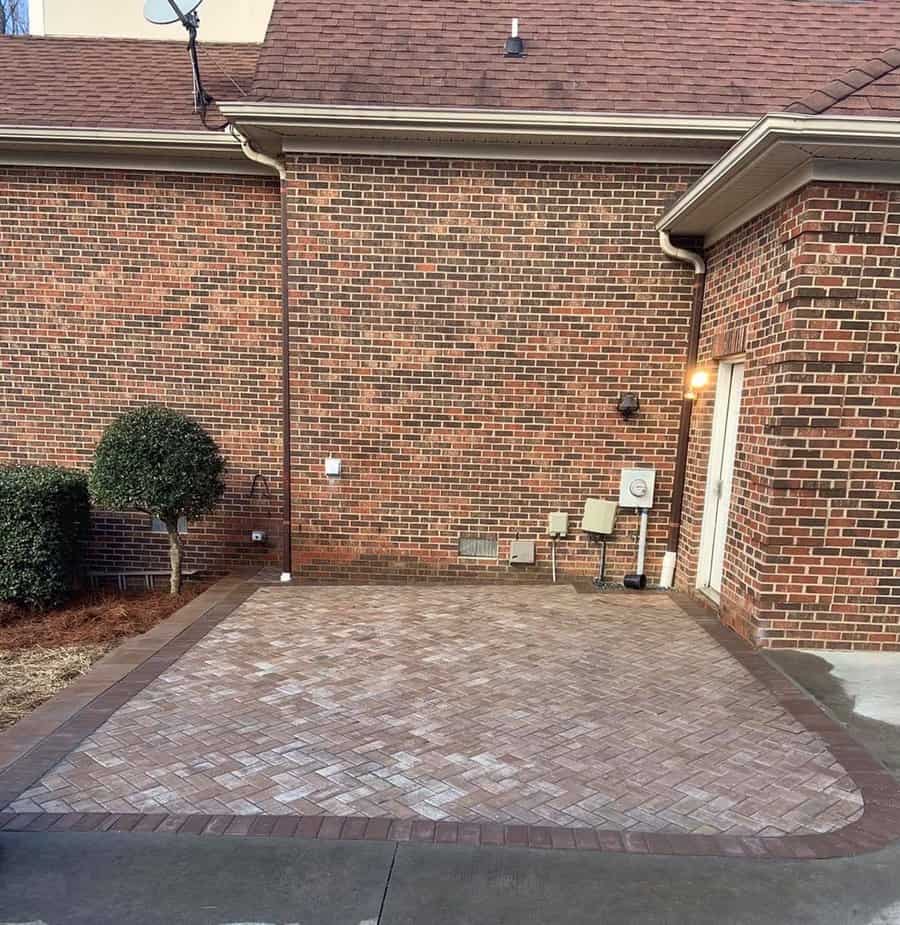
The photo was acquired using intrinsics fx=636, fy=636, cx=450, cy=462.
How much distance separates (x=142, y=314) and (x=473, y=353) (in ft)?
11.3

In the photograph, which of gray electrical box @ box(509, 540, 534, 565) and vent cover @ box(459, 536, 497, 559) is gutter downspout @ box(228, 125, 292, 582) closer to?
vent cover @ box(459, 536, 497, 559)

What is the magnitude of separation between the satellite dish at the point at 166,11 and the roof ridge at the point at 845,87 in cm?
551

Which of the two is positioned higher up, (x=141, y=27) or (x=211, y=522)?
(x=141, y=27)

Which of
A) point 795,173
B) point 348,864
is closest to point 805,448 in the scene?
point 795,173

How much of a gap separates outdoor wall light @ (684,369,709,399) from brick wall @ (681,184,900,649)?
1.09m

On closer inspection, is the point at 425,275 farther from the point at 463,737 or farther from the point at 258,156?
the point at 463,737

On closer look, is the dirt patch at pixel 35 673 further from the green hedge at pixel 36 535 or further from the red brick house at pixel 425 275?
the red brick house at pixel 425 275

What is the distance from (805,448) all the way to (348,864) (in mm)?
3812

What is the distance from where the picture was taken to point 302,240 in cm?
→ 589

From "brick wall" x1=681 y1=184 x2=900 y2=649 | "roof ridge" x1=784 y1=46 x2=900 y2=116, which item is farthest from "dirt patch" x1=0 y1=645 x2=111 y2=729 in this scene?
"roof ridge" x1=784 y1=46 x2=900 y2=116

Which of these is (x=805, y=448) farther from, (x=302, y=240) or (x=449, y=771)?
(x=302, y=240)

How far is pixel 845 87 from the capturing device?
4.11 m

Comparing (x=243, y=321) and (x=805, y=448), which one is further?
(x=243, y=321)

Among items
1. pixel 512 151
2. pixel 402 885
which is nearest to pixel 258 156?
pixel 512 151
